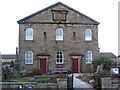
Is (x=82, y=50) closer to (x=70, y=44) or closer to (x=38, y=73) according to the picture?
(x=70, y=44)

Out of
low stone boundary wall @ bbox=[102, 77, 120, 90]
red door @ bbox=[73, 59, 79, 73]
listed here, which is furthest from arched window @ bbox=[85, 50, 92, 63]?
low stone boundary wall @ bbox=[102, 77, 120, 90]

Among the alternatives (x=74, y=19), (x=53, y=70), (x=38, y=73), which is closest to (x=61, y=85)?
(x=38, y=73)

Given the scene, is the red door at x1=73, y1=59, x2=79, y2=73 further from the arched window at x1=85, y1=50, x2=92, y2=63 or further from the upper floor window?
the upper floor window

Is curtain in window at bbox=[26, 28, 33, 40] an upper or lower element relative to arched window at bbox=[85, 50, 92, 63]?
upper

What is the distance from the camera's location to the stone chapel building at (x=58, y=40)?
146 ft

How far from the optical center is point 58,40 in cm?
4509

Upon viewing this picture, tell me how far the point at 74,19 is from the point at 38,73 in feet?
33.9

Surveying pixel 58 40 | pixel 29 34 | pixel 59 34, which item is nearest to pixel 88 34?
pixel 59 34

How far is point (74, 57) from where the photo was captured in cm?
4459

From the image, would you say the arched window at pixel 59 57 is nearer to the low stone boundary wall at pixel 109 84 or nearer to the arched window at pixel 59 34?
the arched window at pixel 59 34

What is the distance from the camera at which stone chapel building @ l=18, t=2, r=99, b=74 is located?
44.4 m

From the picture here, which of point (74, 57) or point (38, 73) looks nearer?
point (38, 73)

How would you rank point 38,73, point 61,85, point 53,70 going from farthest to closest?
point 53,70 → point 38,73 → point 61,85

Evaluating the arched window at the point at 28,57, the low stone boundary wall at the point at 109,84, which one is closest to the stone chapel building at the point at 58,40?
the arched window at the point at 28,57
